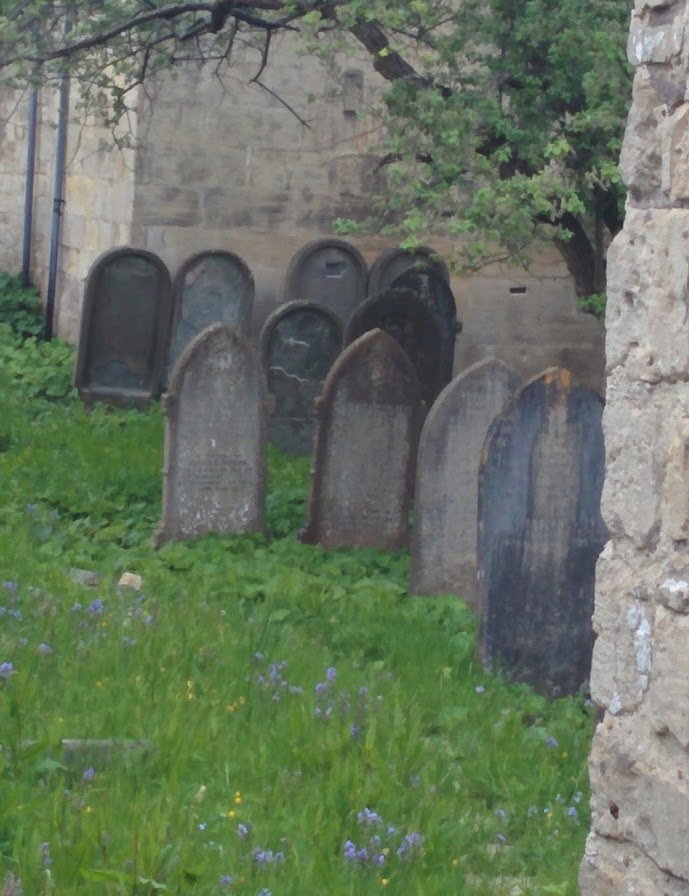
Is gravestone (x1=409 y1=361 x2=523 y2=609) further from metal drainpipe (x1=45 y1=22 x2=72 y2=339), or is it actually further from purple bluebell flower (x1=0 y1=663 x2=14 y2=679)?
metal drainpipe (x1=45 y1=22 x2=72 y2=339)

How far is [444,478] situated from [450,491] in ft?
0.23

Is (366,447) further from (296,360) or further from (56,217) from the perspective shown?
(56,217)

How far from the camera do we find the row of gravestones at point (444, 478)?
248 inches

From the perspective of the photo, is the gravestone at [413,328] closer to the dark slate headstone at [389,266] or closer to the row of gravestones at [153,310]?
the row of gravestones at [153,310]

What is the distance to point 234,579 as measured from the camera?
7273mm

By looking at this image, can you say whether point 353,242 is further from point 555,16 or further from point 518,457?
point 518,457

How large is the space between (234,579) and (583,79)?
10.1 ft

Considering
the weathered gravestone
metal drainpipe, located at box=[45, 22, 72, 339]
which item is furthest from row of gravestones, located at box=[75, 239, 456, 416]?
the weathered gravestone

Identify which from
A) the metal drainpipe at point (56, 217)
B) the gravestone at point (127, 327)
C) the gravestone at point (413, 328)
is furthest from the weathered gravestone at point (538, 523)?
the metal drainpipe at point (56, 217)

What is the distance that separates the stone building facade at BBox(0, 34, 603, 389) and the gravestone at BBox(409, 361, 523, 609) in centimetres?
536

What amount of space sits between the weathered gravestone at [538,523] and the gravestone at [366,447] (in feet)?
6.15

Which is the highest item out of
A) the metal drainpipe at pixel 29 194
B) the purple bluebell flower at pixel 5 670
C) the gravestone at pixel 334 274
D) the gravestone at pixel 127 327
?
the metal drainpipe at pixel 29 194

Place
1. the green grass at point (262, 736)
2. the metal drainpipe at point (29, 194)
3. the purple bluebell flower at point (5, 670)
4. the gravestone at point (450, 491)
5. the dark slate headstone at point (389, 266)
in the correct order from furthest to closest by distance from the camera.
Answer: the metal drainpipe at point (29, 194), the dark slate headstone at point (389, 266), the gravestone at point (450, 491), the purple bluebell flower at point (5, 670), the green grass at point (262, 736)

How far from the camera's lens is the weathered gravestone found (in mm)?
6270
